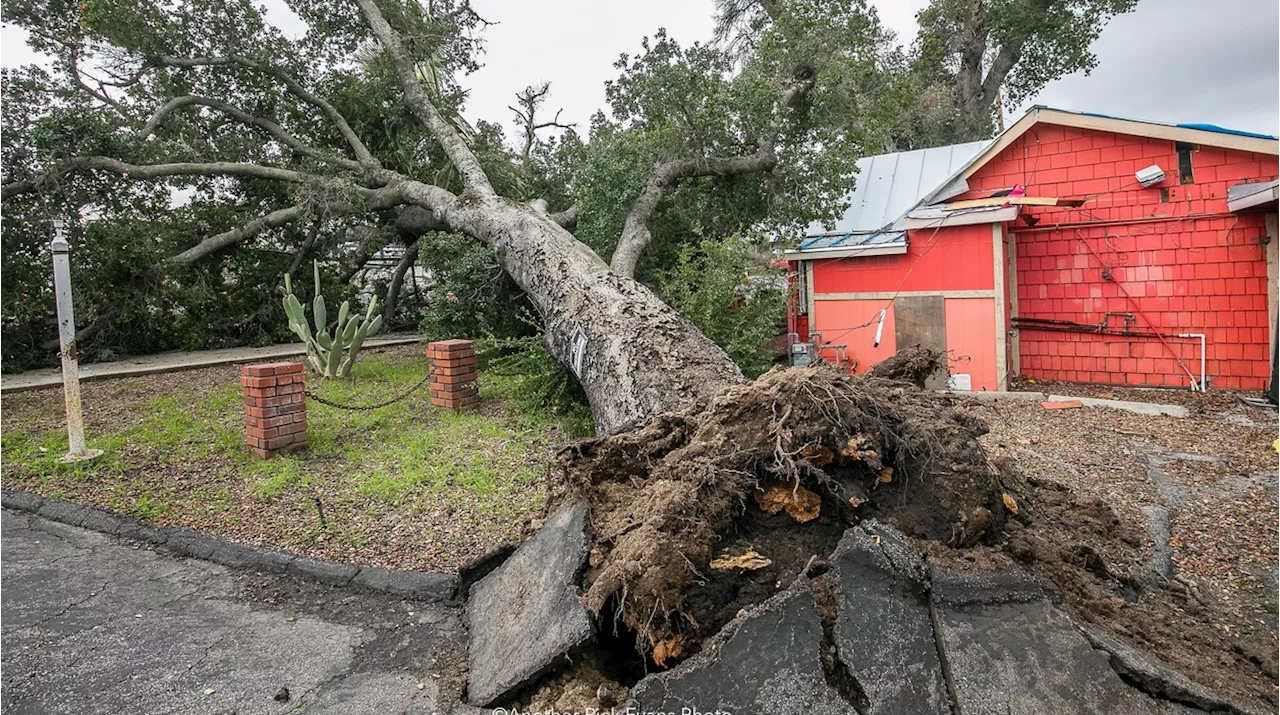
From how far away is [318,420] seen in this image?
5.89 metres

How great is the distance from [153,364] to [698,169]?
24.8 feet

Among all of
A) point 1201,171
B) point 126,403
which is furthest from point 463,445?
point 1201,171

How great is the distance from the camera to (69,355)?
5129mm

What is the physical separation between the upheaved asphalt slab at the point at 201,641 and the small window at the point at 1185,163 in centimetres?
942

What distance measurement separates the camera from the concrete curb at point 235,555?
125 inches

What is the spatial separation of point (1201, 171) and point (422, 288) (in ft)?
41.7

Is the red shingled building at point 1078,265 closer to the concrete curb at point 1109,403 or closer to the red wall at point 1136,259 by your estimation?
the red wall at point 1136,259

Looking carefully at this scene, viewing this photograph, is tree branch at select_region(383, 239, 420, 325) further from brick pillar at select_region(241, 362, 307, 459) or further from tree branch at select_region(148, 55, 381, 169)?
brick pillar at select_region(241, 362, 307, 459)

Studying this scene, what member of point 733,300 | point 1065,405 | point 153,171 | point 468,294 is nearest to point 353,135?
point 153,171

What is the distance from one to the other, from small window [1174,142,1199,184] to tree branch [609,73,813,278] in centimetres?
449

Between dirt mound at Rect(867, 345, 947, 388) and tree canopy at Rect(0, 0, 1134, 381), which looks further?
tree canopy at Rect(0, 0, 1134, 381)

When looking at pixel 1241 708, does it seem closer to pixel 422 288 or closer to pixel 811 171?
pixel 811 171

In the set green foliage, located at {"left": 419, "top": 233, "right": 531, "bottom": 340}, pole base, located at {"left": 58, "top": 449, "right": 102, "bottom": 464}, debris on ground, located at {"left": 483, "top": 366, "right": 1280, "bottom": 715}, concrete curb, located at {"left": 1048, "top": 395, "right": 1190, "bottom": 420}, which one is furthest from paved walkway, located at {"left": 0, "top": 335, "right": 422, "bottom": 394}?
concrete curb, located at {"left": 1048, "top": 395, "right": 1190, "bottom": 420}

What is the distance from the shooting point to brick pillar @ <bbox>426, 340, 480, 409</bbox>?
630 cm
